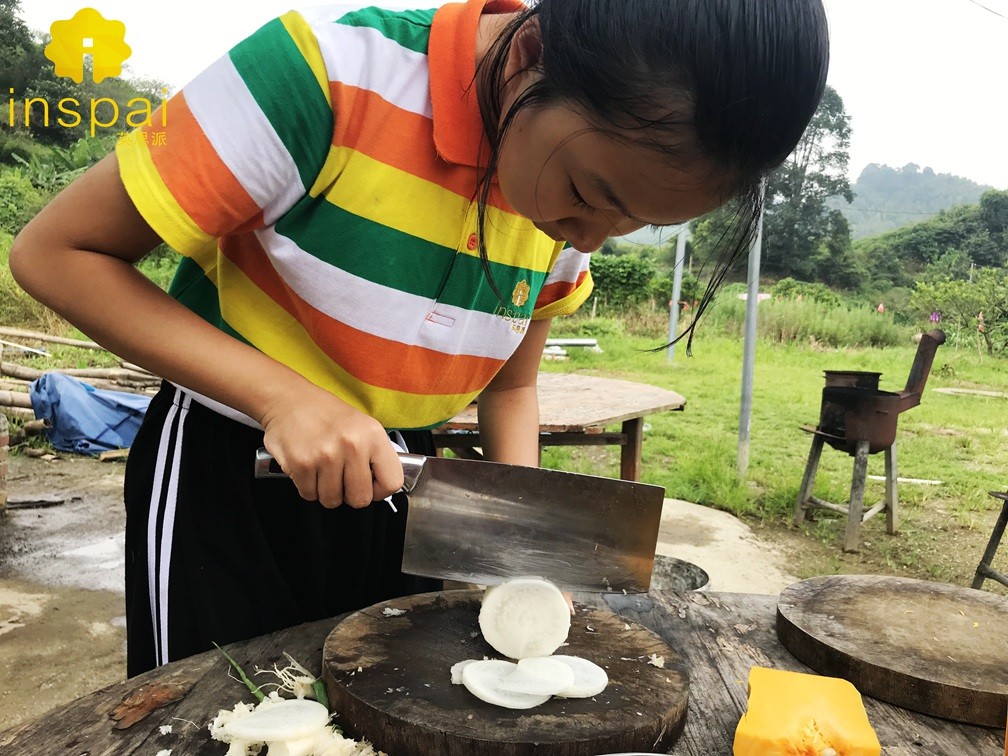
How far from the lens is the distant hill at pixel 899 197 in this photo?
1070 centimetres

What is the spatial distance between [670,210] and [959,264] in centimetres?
833

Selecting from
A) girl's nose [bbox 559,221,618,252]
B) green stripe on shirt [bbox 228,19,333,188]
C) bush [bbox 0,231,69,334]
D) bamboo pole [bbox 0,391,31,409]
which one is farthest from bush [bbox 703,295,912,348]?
green stripe on shirt [bbox 228,19,333,188]

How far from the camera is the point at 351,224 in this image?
3.38ft

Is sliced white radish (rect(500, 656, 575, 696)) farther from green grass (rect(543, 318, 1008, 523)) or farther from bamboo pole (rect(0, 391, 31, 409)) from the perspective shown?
bamboo pole (rect(0, 391, 31, 409))

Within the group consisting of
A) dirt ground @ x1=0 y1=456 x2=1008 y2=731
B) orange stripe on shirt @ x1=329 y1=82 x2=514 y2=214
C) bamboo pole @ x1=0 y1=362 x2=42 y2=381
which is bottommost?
dirt ground @ x1=0 y1=456 x2=1008 y2=731

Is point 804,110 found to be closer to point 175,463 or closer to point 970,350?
point 175,463

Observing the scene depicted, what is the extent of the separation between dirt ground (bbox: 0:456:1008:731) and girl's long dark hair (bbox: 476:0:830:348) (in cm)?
271

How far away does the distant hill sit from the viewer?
10.7m

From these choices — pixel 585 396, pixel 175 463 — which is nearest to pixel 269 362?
pixel 175 463

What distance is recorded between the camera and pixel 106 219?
913 millimetres

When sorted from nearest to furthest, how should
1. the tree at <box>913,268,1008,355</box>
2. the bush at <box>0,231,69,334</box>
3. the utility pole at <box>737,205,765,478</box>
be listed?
the utility pole at <box>737,205,765,478</box> < the tree at <box>913,268,1008,355</box> < the bush at <box>0,231,69,334</box>

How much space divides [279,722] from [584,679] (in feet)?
1.29

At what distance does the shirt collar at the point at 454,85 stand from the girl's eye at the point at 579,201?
0.58 feet

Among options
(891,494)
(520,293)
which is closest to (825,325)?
(891,494)
